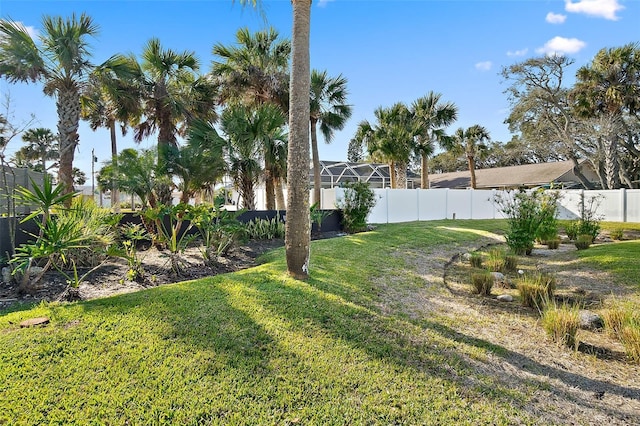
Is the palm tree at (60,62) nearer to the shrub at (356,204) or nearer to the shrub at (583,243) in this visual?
the shrub at (356,204)

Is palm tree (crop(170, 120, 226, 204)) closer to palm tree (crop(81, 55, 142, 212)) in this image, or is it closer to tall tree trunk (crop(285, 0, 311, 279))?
palm tree (crop(81, 55, 142, 212))

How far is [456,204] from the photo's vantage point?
66.3 ft

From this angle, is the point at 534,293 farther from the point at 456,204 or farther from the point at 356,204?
the point at 456,204

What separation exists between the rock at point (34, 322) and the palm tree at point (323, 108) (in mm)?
11197

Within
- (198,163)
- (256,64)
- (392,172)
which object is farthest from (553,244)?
(392,172)

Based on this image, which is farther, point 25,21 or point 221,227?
point 25,21

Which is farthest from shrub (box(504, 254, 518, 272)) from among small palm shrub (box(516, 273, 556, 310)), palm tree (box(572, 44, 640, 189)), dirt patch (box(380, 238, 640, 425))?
palm tree (box(572, 44, 640, 189))

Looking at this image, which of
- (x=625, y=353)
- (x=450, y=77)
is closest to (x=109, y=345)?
(x=625, y=353)

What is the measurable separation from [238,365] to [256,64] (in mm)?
13663

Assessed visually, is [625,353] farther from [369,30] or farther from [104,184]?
[104,184]

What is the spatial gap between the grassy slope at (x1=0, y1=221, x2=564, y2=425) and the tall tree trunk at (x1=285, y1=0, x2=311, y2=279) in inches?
44.4

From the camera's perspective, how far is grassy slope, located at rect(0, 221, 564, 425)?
2633mm

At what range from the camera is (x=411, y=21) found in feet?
34.1

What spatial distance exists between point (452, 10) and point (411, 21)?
4.00ft
